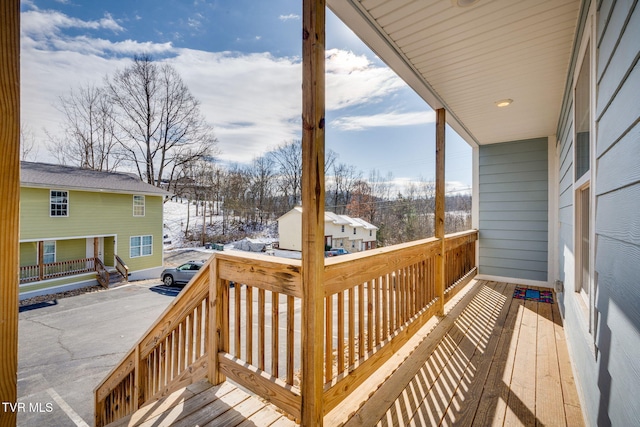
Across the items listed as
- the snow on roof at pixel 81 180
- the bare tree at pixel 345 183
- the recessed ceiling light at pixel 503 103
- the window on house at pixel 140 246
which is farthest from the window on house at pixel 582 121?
the window on house at pixel 140 246

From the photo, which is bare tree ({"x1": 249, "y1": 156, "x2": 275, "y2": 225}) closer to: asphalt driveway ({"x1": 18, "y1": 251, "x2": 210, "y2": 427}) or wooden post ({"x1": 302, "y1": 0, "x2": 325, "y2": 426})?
asphalt driveway ({"x1": 18, "y1": 251, "x2": 210, "y2": 427})

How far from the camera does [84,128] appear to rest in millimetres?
3795

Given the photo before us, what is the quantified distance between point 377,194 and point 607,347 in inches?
339

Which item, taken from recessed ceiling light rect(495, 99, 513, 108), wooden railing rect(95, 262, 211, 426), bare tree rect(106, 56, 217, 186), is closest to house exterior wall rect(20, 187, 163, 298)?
bare tree rect(106, 56, 217, 186)

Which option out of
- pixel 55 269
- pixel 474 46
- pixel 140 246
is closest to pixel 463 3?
pixel 474 46

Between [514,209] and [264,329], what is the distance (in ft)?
15.9

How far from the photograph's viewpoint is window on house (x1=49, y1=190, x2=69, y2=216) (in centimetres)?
802

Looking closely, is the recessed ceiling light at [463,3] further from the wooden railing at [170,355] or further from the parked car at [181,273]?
the parked car at [181,273]

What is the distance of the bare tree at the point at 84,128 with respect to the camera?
3.17 metres

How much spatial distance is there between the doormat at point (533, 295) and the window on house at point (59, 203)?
11218mm

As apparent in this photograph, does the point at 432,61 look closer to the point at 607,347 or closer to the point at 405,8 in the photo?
the point at 405,8

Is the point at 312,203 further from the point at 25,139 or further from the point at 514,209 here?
the point at 514,209

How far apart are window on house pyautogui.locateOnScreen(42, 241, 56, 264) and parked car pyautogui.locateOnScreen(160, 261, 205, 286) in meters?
2.96

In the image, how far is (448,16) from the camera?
185 centimetres
